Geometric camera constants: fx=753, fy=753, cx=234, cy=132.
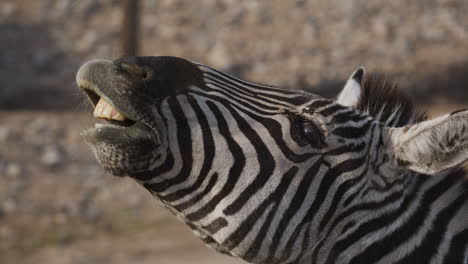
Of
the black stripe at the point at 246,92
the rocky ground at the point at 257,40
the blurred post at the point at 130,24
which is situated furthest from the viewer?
the rocky ground at the point at 257,40

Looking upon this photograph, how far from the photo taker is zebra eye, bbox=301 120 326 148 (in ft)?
10.2

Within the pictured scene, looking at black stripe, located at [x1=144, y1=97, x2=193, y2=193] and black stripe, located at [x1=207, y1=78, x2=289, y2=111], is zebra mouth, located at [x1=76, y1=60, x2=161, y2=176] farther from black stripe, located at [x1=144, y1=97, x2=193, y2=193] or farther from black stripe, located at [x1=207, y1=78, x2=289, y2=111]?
black stripe, located at [x1=207, y1=78, x2=289, y2=111]

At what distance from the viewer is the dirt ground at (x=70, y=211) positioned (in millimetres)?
8992

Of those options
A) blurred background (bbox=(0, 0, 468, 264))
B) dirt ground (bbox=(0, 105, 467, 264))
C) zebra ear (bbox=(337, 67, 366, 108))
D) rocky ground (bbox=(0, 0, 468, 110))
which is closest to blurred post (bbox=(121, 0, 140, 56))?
blurred background (bbox=(0, 0, 468, 264))

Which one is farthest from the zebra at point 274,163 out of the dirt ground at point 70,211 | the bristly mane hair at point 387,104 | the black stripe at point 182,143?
the dirt ground at point 70,211

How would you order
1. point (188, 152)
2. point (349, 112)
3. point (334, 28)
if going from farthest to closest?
point (334, 28), point (349, 112), point (188, 152)

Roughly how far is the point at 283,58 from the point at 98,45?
3411mm

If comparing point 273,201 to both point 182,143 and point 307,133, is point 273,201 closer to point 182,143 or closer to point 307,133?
point 307,133

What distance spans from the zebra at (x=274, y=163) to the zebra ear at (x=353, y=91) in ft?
1.25

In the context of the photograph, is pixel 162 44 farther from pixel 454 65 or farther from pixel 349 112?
pixel 349 112

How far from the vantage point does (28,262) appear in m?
8.81

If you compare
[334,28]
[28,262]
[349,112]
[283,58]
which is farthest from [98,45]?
[349,112]

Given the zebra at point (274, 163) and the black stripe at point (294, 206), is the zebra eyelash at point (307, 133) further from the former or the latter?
the black stripe at point (294, 206)

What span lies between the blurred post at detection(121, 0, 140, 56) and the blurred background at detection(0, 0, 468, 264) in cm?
2
